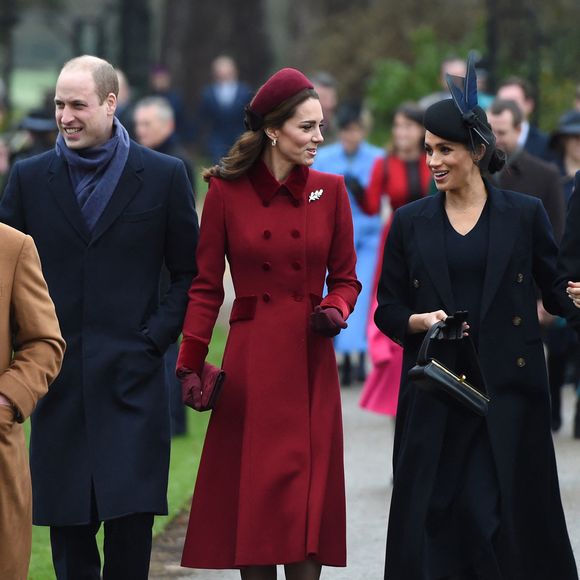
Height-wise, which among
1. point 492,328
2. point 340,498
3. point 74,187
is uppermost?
point 74,187

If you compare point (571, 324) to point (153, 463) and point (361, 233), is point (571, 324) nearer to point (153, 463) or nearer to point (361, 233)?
point (153, 463)

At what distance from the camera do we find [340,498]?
21.3 feet

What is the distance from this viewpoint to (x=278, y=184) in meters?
6.56

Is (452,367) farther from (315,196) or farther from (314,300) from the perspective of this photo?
(315,196)

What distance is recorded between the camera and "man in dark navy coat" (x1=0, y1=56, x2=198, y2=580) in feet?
21.1

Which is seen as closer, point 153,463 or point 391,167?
point 153,463

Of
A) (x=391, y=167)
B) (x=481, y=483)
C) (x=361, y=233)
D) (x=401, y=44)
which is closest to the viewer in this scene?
(x=481, y=483)

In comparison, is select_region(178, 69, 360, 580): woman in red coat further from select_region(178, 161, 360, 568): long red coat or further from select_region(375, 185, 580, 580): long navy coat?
select_region(375, 185, 580, 580): long navy coat

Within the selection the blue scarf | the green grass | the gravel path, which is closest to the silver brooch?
the blue scarf

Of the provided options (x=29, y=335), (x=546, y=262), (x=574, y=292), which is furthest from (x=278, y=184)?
(x=29, y=335)

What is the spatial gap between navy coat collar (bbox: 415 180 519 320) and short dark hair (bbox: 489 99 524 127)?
3676 millimetres

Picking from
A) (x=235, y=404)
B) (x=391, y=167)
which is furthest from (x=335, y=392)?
(x=391, y=167)

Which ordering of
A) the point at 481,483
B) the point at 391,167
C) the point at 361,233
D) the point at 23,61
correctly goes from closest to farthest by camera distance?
1. the point at 481,483
2. the point at 391,167
3. the point at 361,233
4. the point at 23,61

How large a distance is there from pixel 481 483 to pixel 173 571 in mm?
1939
